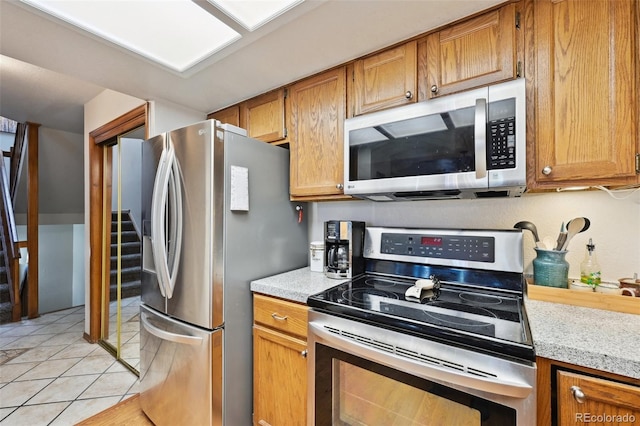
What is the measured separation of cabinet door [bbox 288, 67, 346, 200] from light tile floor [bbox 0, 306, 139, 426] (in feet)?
6.59

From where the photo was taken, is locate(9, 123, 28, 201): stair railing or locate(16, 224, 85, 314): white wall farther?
locate(16, 224, 85, 314): white wall

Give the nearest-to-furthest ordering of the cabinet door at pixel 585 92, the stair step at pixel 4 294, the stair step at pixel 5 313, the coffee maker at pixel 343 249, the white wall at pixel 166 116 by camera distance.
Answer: the cabinet door at pixel 585 92, the coffee maker at pixel 343 249, the white wall at pixel 166 116, the stair step at pixel 5 313, the stair step at pixel 4 294

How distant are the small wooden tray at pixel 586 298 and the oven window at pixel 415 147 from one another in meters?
0.59

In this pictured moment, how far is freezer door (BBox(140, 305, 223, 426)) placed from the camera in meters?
1.36

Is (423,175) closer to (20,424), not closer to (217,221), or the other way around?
(217,221)

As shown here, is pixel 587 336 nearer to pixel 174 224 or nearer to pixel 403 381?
pixel 403 381

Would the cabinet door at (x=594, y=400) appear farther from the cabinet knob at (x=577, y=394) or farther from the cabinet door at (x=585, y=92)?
the cabinet door at (x=585, y=92)

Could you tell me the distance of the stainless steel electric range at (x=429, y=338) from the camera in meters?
0.83

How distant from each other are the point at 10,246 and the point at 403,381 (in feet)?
15.6

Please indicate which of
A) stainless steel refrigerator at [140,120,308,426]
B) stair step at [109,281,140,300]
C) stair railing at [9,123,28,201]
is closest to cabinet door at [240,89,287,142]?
stainless steel refrigerator at [140,120,308,426]

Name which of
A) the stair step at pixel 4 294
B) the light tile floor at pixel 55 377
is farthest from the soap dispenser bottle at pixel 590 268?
the stair step at pixel 4 294

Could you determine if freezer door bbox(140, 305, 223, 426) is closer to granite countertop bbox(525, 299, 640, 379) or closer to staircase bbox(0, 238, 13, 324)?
granite countertop bbox(525, 299, 640, 379)

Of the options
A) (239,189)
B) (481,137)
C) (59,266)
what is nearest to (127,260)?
(59,266)

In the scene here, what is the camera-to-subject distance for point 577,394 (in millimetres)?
747
